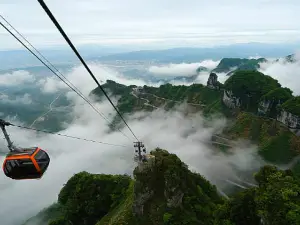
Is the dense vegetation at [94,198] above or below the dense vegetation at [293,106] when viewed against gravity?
below

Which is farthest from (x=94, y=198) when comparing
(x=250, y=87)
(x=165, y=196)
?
(x=250, y=87)

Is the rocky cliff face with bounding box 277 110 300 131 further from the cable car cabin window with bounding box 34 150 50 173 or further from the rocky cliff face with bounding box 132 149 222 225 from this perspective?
the cable car cabin window with bounding box 34 150 50 173

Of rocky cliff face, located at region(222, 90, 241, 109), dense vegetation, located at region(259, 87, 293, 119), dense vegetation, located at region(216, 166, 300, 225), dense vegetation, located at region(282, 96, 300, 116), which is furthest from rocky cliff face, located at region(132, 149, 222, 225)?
rocky cliff face, located at region(222, 90, 241, 109)

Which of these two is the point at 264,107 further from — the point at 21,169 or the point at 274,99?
the point at 21,169

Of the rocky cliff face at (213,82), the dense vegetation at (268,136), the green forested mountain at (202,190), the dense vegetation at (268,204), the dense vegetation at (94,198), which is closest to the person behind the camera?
the dense vegetation at (268,204)

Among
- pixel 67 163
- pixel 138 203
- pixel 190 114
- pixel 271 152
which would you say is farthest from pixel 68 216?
pixel 67 163

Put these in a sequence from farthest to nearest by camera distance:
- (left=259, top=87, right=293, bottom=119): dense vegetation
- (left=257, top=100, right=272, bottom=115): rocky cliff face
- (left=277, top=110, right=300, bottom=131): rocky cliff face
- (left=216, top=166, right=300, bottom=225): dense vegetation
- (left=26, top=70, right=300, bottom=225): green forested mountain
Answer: (left=257, top=100, right=272, bottom=115): rocky cliff face → (left=259, top=87, right=293, bottom=119): dense vegetation → (left=277, top=110, right=300, bottom=131): rocky cliff face → (left=26, top=70, right=300, bottom=225): green forested mountain → (left=216, top=166, right=300, bottom=225): dense vegetation

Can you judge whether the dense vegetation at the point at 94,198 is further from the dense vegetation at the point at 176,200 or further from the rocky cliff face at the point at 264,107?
the rocky cliff face at the point at 264,107

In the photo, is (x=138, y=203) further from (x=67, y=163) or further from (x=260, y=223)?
(x=67, y=163)

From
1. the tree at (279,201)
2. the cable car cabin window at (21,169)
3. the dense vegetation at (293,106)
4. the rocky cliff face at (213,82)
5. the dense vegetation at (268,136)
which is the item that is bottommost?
the dense vegetation at (268,136)

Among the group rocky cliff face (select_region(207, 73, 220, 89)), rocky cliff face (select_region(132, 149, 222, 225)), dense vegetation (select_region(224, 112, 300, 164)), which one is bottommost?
dense vegetation (select_region(224, 112, 300, 164))

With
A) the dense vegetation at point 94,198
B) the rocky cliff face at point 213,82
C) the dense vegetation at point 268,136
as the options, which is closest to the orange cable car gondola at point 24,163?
the dense vegetation at point 94,198
